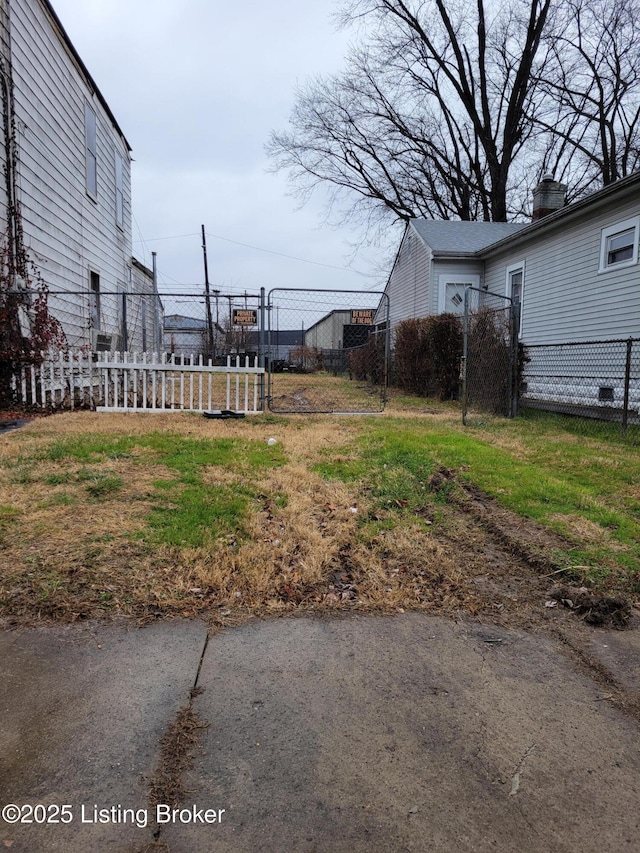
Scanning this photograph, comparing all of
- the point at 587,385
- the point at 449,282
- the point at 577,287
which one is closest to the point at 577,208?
the point at 577,287

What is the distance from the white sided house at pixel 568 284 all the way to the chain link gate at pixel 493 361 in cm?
53

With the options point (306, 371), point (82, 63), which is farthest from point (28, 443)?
point (306, 371)

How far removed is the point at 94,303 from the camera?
12000 mm

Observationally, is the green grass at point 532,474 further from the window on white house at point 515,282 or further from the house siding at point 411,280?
the house siding at point 411,280

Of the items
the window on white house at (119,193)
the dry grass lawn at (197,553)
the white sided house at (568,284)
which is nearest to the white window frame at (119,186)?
the window on white house at (119,193)

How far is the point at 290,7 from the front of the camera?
49.9ft

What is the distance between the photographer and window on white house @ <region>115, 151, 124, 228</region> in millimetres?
13866

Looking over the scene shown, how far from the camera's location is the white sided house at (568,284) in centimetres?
939

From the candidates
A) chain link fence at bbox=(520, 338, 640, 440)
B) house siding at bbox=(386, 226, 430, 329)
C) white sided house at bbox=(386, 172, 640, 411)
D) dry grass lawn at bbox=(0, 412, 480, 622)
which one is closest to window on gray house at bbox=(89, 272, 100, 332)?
dry grass lawn at bbox=(0, 412, 480, 622)

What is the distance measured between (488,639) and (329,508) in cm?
175

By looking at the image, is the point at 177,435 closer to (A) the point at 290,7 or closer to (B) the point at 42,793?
(B) the point at 42,793

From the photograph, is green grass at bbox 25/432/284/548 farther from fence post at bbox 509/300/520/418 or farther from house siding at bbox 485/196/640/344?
house siding at bbox 485/196/640/344

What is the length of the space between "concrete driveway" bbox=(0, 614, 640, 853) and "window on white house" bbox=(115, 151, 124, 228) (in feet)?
46.6

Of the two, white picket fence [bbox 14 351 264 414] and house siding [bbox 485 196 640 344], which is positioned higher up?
house siding [bbox 485 196 640 344]
